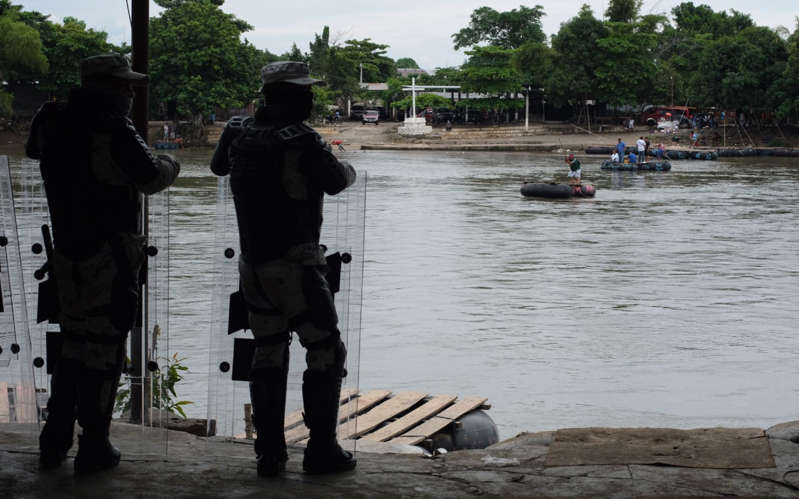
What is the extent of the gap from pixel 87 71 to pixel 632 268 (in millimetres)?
17746

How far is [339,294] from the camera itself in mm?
4445

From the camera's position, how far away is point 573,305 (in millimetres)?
16422

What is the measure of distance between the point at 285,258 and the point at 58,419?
42.7 inches

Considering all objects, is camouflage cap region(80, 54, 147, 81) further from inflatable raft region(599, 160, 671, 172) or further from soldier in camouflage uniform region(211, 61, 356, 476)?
inflatable raft region(599, 160, 671, 172)

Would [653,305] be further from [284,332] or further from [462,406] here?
[284,332]

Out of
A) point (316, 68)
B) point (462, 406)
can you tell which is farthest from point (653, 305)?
point (316, 68)

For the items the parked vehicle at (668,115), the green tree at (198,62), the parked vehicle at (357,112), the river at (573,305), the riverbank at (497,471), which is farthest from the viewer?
the parked vehicle at (357,112)

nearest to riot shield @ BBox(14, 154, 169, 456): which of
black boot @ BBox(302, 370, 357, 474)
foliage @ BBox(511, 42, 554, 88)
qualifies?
Result: black boot @ BBox(302, 370, 357, 474)

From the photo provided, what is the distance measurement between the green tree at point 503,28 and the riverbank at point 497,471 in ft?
288

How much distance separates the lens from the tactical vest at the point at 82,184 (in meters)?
3.93

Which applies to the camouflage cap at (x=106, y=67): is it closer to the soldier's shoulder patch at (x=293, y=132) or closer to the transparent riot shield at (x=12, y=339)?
the soldier's shoulder patch at (x=293, y=132)

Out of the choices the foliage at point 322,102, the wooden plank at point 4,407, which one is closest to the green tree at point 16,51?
the foliage at point 322,102

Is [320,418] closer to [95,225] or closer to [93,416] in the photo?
[93,416]

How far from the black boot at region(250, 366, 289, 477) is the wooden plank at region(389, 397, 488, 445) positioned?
2.00 metres
